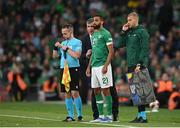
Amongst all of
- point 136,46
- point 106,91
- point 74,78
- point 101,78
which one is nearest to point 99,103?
point 106,91

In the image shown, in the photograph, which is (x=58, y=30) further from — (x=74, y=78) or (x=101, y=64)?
(x=101, y=64)

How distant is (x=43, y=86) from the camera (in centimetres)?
2927

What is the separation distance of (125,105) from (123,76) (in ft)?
6.42

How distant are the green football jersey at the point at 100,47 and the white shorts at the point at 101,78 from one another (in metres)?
0.13

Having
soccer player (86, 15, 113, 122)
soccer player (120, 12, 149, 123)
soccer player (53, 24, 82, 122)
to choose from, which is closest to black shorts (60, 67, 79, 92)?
soccer player (53, 24, 82, 122)

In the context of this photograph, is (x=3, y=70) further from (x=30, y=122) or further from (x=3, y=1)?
(x=30, y=122)

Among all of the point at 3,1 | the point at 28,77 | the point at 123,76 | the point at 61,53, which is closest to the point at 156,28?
the point at 123,76

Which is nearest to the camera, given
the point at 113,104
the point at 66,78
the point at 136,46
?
the point at 136,46

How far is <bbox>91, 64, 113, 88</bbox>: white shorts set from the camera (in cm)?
1585

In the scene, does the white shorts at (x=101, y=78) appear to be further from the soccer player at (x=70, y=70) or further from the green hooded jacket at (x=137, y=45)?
the soccer player at (x=70, y=70)

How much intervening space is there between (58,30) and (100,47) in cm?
1630

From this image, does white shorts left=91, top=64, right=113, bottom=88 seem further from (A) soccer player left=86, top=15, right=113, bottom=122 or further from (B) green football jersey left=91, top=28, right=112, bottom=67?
(B) green football jersey left=91, top=28, right=112, bottom=67

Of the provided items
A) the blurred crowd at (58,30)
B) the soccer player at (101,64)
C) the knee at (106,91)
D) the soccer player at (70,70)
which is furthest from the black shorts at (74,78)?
the blurred crowd at (58,30)

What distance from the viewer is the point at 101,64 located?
52.4 ft
